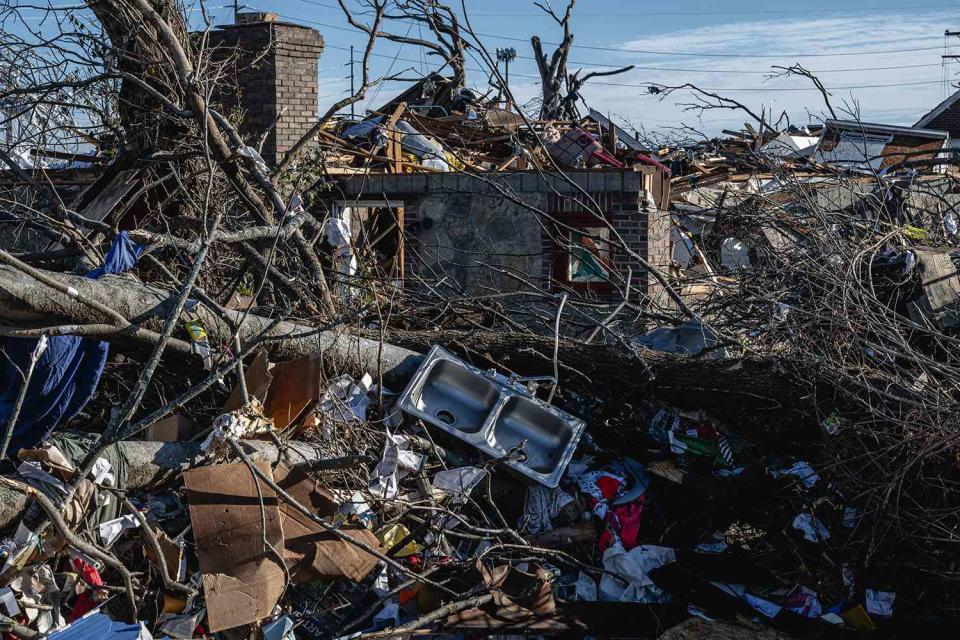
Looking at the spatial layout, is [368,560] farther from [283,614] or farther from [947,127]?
[947,127]

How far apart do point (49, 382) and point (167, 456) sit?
722 millimetres

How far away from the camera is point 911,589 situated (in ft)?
15.7

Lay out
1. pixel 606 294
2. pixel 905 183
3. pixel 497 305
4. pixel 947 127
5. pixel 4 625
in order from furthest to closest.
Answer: pixel 947 127, pixel 606 294, pixel 905 183, pixel 497 305, pixel 4 625

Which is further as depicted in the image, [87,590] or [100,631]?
[87,590]

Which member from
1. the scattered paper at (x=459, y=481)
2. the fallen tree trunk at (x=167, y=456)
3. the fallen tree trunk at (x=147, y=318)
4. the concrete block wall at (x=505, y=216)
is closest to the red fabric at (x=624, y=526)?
the scattered paper at (x=459, y=481)

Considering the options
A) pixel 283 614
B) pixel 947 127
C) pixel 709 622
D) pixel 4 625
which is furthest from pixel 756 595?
pixel 947 127

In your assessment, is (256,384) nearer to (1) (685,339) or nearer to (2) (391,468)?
(2) (391,468)

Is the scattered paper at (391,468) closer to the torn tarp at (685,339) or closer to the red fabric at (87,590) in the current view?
the red fabric at (87,590)

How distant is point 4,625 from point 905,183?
8.11 meters

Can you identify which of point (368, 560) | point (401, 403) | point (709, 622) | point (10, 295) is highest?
point (10, 295)

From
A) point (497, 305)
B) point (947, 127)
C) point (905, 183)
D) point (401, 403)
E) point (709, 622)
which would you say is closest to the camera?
point (709, 622)

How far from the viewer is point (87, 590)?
4219 mm

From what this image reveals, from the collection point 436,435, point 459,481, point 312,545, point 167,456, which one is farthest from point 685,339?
point 167,456

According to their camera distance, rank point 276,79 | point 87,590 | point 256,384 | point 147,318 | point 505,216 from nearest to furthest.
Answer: point 87,590, point 147,318, point 256,384, point 505,216, point 276,79
